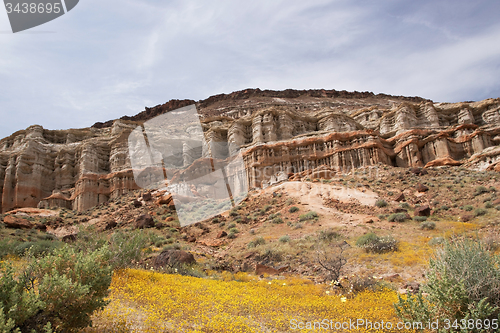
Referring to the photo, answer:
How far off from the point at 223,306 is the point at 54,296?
4365 mm

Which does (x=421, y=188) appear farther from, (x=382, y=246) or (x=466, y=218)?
(x=382, y=246)

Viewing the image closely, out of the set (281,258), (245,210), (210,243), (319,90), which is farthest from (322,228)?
(319,90)

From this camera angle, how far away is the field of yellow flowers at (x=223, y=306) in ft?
23.4

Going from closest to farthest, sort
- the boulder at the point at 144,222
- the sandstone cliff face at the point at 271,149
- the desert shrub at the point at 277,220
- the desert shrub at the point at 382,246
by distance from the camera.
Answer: the desert shrub at the point at 382,246 < the desert shrub at the point at 277,220 < the boulder at the point at 144,222 < the sandstone cliff face at the point at 271,149

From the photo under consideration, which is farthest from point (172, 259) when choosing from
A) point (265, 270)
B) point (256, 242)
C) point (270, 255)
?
point (256, 242)

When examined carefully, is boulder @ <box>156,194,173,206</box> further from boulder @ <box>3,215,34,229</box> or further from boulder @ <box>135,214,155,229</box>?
boulder @ <box>3,215,34,229</box>

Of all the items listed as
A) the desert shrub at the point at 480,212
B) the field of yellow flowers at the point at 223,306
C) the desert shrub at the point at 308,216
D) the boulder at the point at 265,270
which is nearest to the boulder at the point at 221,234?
the desert shrub at the point at 308,216

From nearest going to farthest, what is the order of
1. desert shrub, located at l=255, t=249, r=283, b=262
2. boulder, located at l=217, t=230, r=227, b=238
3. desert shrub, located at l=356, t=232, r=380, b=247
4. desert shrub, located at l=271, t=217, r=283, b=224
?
desert shrub, located at l=356, t=232, r=380, b=247, desert shrub, located at l=255, t=249, r=283, b=262, boulder, located at l=217, t=230, r=227, b=238, desert shrub, located at l=271, t=217, r=283, b=224

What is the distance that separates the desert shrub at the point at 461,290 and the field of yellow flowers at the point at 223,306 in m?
1.31

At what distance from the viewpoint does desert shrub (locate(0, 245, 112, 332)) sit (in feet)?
16.4

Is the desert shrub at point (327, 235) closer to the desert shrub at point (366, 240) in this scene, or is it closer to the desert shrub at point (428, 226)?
the desert shrub at point (366, 240)

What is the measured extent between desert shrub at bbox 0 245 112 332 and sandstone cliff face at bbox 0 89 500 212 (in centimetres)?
3275

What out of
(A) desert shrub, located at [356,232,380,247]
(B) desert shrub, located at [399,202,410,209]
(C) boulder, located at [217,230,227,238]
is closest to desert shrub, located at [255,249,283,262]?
(A) desert shrub, located at [356,232,380,247]

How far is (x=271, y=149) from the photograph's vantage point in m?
45.5
